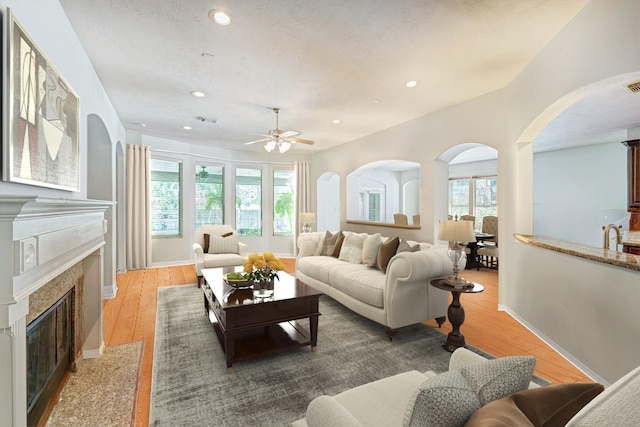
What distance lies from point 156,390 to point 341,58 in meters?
3.18

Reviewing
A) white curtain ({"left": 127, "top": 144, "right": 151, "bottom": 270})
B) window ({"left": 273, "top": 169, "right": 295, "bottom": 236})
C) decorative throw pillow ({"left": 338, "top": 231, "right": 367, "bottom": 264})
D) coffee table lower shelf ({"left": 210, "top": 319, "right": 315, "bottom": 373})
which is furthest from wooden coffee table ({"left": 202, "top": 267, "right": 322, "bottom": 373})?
window ({"left": 273, "top": 169, "right": 295, "bottom": 236})

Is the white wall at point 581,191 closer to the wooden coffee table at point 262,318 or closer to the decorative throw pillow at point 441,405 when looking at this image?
the wooden coffee table at point 262,318

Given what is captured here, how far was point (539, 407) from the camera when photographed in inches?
31.3

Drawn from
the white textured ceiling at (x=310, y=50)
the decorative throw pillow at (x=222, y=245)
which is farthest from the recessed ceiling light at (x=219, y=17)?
the decorative throw pillow at (x=222, y=245)

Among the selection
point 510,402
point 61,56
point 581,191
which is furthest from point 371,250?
point 581,191

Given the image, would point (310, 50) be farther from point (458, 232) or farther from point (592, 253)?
point (592, 253)

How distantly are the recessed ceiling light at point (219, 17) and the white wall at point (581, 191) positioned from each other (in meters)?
7.00

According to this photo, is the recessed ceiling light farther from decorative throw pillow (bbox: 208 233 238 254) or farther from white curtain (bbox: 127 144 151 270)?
white curtain (bbox: 127 144 151 270)

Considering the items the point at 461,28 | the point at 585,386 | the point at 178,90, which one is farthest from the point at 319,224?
the point at 585,386

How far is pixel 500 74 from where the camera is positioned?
3250mm

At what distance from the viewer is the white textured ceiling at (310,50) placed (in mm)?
2205

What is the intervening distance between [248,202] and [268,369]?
18.6ft

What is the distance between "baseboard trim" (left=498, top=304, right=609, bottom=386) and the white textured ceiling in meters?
2.68

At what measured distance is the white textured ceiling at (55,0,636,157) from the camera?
2.21 m
